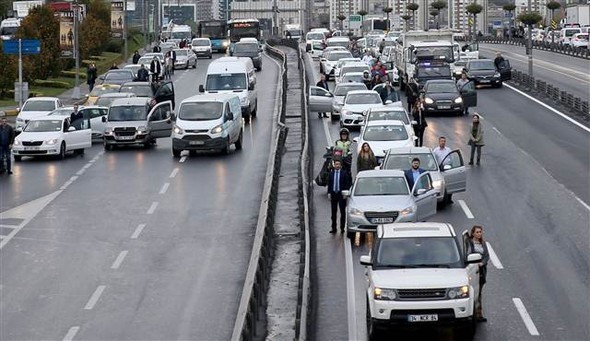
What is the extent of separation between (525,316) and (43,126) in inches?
994

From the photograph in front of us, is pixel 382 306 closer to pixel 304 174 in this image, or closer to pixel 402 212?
pixel 402 212

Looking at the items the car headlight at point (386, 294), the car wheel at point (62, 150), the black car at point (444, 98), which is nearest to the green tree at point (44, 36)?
the black car at point (444, 98)

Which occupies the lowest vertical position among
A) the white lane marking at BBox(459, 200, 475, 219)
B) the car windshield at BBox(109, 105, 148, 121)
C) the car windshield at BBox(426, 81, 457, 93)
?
the white lane marking at BBox(459, 200, 475, 219)

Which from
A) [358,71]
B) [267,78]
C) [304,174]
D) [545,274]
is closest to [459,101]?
[358,71]

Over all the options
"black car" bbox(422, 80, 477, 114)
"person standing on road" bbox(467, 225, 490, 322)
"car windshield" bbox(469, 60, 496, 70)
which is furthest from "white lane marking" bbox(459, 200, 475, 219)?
"car windshield" bbox(469, 60, 496, 70)

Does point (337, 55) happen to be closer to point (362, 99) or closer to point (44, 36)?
point (44, 36)

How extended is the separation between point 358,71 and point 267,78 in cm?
1495

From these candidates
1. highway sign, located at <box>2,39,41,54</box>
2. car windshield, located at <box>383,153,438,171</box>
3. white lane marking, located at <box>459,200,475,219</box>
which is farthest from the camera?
highway sign, located at <box>2,39,41,54</box>

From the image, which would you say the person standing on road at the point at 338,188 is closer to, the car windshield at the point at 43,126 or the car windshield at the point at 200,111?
the car windshield at the point at 200,111

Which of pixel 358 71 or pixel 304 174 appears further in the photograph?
pixel 358 71

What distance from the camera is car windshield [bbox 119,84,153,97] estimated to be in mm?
55253

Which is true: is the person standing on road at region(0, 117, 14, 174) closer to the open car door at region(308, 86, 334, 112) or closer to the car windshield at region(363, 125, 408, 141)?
the car windshield at region(363, 125, 408, 141)

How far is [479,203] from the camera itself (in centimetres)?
3161

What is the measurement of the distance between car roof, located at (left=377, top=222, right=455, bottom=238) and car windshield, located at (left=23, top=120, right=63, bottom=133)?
78.3ft
